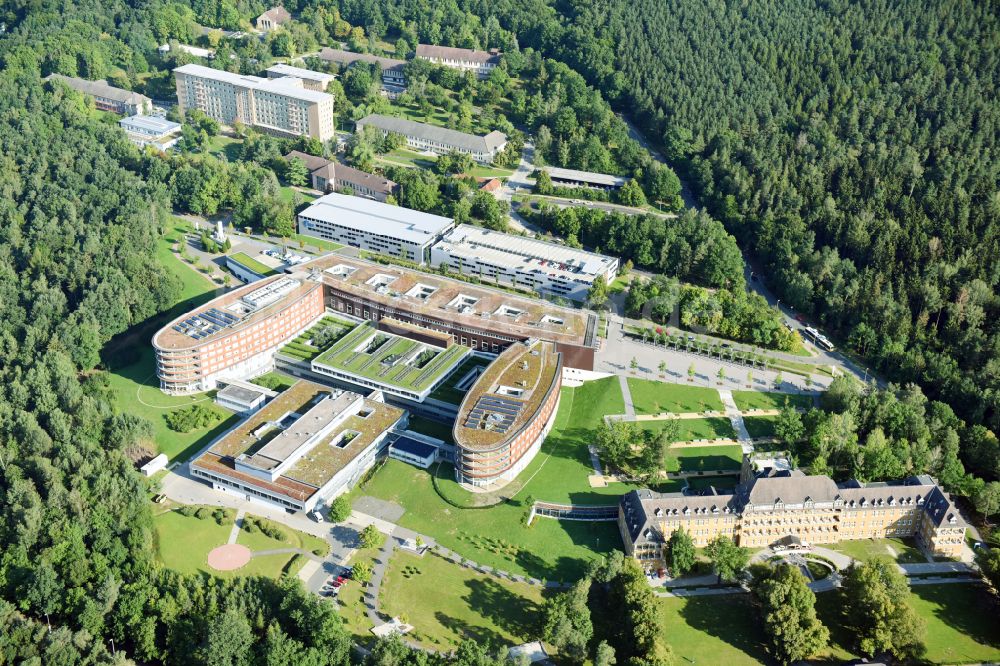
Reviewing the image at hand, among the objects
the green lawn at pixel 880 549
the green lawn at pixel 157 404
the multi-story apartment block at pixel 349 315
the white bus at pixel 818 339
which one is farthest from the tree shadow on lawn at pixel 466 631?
the white bus at pixel 818 339

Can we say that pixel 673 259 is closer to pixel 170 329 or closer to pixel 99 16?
pixel 170 329

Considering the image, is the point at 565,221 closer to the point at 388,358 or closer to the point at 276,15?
the point at 388,358

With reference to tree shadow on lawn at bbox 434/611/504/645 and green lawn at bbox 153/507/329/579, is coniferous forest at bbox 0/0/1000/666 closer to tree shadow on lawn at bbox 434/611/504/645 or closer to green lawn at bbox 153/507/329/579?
green lawn at bbox 153/507/329/579

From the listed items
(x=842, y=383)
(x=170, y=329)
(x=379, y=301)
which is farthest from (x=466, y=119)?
(x=842, y=383)

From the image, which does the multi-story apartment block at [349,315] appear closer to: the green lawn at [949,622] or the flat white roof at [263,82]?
the green lawn at [949,622]

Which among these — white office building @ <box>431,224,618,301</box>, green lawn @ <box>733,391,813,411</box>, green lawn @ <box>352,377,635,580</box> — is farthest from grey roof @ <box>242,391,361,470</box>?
green lawn @ <box>733,391,813,411</box>

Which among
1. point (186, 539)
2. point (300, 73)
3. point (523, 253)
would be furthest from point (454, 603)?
point (300, 73)
